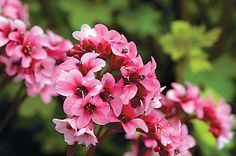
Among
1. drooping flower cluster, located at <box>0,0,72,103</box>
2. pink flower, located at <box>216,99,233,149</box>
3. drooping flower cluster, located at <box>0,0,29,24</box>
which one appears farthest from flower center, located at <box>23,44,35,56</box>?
pink flower, located at <box>216,99,233,149</box>

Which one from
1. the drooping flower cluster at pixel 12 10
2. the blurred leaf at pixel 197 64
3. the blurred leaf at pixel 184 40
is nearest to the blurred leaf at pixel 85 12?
the blurred leaf at pixel 184 40

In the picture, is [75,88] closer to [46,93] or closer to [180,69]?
[46,93]

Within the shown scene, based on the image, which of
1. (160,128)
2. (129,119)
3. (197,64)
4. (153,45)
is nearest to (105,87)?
(129,119)

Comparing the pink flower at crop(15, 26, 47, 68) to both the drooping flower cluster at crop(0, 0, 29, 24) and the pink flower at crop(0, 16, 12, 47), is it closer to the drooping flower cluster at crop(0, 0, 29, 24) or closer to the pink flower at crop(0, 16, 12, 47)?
the pink flower at crop(0, 16, 12, 47)

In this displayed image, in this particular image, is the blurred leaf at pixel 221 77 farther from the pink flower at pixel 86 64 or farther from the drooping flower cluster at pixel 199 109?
the pink flower at pixel 86 64

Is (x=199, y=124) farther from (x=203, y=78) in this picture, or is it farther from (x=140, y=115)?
(x=140, y=115)

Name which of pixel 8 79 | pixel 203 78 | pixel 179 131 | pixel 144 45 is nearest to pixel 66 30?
pixel 144 45
